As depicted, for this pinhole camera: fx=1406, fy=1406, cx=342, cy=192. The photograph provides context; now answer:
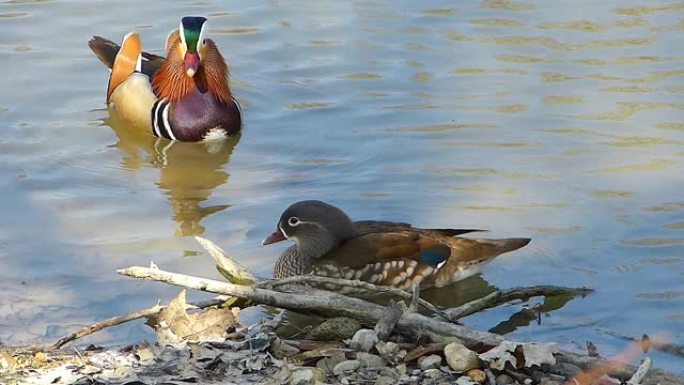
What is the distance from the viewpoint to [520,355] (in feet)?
17.6

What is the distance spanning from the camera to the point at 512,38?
10.9 meters

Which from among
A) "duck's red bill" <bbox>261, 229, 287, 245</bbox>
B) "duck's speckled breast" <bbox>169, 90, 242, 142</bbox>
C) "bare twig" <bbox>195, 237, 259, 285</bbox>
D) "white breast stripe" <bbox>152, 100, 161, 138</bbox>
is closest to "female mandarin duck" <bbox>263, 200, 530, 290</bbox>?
"duck's red bill" <bbox>261, 229, 287, 245</bbox>

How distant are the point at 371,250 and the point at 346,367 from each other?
1962mm

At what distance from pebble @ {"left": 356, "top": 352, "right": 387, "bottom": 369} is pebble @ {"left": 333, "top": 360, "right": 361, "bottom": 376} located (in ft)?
0.08

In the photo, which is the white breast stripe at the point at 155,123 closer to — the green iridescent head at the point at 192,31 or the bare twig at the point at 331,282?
the green iridescent head at the point at 192,31

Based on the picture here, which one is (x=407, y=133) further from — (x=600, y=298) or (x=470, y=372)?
(x=470, y=372)

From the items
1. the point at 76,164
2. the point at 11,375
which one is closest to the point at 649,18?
the point at 76,164

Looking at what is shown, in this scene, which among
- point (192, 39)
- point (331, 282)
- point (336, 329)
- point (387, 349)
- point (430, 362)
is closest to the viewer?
point (430, 362)

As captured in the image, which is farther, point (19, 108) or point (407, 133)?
point (19, 108)

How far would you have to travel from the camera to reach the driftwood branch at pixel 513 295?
6.30 metres

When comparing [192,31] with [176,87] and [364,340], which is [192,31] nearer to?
[176,87]

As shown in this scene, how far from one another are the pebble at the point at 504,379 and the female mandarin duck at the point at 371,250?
2.00 metres

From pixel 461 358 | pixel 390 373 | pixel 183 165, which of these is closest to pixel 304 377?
pixel 390 373

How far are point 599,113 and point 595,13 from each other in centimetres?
195
